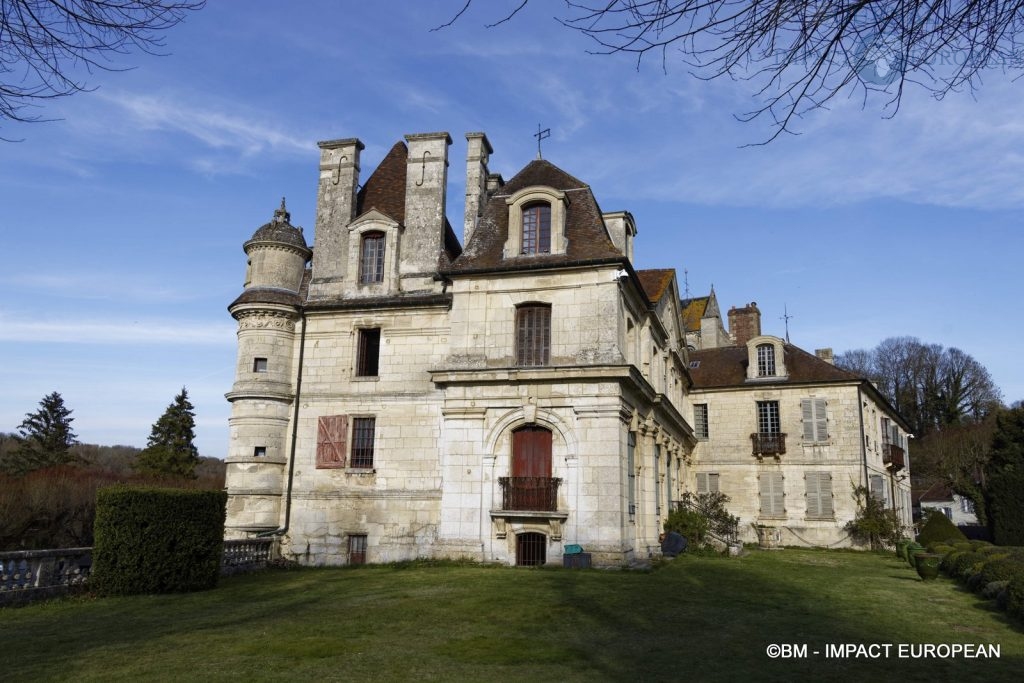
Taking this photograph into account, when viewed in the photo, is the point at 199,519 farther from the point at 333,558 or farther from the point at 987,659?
the point at 987,659

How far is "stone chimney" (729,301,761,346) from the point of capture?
38444 mm

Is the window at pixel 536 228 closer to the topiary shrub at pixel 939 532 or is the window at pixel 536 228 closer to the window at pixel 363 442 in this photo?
the window at pixel 363 442

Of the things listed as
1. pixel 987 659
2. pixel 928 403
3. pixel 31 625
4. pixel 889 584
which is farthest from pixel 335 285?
pixel 928 403

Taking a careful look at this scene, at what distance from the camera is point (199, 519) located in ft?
45.9

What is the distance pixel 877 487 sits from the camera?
30250mm

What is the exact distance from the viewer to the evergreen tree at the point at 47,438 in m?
41.7

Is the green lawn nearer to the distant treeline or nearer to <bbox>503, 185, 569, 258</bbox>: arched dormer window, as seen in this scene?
the distant treeline

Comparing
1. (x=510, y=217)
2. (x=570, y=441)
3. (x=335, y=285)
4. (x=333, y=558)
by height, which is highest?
(x=510, y=217)

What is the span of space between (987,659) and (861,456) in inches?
894

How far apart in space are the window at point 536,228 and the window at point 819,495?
1743cm

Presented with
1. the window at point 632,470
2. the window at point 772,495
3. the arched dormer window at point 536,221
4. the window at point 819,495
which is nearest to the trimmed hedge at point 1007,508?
the window at point 819,495

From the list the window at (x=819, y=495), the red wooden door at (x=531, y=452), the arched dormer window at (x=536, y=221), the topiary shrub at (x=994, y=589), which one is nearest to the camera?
the topiary shrub at (x=994, y=589)

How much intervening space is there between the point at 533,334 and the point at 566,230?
296 cm

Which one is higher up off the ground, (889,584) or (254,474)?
(254,474)
